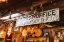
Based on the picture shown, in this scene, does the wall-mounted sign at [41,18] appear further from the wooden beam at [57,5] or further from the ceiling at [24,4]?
the ceiling at [24,4]

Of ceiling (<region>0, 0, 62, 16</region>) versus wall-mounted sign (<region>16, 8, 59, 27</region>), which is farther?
ceiling (<region>0, 0, 62, 16</region>)

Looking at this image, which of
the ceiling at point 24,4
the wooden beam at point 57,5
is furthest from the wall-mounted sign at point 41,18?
the ceiling at point 24,4

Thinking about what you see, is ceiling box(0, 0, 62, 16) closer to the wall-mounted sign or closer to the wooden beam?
the wooden beam

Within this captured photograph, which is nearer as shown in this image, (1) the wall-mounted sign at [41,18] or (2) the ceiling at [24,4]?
(1) the wall-mounted sign at [41,18]

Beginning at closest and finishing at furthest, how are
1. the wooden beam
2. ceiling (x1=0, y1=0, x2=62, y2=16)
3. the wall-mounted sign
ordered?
1. the wooden beam
2. the wall-mounted sign
3. ceiling (x1=0, y1=0, x2=62, y2=16)

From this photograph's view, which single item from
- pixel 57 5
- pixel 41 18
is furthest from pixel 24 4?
pixel 57 5

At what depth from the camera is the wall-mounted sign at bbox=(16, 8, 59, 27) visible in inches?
159

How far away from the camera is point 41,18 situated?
4.50 m

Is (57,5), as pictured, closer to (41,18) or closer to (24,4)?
(41,18)

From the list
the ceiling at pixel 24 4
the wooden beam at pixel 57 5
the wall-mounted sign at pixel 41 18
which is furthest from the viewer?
the ceiling at pixel 24 4

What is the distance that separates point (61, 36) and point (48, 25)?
71cm

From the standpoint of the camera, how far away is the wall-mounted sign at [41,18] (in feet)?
13.3

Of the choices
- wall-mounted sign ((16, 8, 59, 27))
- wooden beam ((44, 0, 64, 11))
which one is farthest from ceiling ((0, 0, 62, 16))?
wall-mounted sign ((16, 8, 59, 27))

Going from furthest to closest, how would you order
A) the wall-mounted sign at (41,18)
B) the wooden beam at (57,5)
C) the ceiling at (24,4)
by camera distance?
the ceiling at (24,4), the wall-mounted sign at (41,18), the wooden beam at (57,5)
